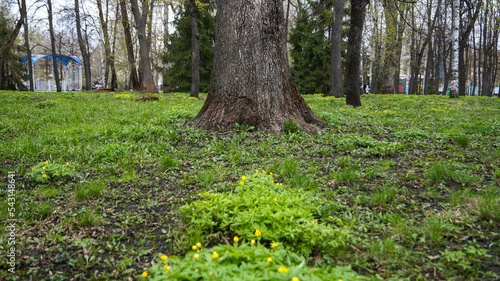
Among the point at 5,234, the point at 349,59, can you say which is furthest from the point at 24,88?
the point at 5,234

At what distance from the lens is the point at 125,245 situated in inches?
100

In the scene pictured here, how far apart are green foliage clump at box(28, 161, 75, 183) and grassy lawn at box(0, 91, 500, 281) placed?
0.06ft

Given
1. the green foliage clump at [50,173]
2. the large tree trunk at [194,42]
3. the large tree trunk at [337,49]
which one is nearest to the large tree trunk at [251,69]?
the green foliage clump at [50,173]

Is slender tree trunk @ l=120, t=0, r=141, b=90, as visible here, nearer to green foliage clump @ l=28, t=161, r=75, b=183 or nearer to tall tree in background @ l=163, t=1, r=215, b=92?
tall tree in background @ l=163, t=1, r=215, b=92

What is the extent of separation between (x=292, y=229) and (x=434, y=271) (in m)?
1.02

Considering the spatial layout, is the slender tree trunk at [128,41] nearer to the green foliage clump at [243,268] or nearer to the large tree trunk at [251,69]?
the large tree trunk at [251,69]

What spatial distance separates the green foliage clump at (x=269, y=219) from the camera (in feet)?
7.61

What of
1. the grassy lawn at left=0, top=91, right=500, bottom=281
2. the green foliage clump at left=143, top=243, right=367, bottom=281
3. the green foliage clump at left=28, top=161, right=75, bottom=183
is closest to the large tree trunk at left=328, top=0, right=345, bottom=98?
the grassy lawn at left=0, top=91, right=500, bottom=281

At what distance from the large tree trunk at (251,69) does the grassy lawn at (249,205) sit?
367 mm

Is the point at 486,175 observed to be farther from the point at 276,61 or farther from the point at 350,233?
the point at 276,61

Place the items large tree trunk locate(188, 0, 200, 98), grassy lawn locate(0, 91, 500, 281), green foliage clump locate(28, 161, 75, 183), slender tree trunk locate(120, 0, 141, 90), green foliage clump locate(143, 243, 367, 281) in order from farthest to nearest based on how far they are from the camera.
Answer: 1. slender tree trunk locate(120, 0, 141, 90)
2. large tree trunk locate(188, 0, 200, 98)
3. green foliage clump locate(28, 161, 75, 183)
4. grassy lawn locate(0, 91, 500, 281)
5. green foliage clump locate(143, 243, 367, 281)

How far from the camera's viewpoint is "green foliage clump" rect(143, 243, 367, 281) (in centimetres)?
168

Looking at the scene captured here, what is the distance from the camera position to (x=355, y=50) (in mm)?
10547

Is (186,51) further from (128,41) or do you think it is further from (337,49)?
(337,49)
